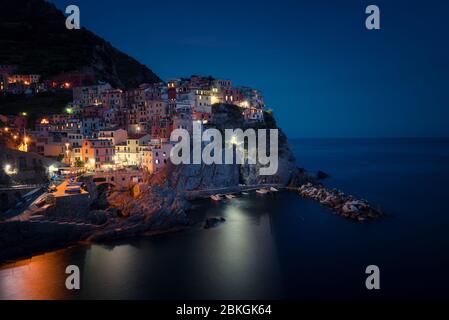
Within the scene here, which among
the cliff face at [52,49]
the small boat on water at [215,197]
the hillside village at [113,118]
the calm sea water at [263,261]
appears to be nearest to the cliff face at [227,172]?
the hillside village at [113,118]

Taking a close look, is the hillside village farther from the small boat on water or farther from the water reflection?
the water reflection

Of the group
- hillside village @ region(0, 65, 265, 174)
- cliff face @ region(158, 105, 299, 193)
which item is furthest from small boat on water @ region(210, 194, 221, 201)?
hillside village @ region(0, 65, 265, 174)

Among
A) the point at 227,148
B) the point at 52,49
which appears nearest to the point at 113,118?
the point at 227,148

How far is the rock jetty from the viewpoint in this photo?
98.6 ft

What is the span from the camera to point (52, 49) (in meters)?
70.0

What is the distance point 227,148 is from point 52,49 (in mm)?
47625

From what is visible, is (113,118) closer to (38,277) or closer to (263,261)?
(38,277)

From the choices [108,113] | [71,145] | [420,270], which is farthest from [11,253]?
[108,113]

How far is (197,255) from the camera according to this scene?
2250 centimetres

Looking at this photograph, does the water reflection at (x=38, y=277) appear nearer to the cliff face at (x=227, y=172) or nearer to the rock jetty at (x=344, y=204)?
the cliff face at (x=227, y=172)

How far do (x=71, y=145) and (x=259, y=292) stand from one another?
27.0m

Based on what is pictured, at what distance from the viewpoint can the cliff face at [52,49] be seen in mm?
63094

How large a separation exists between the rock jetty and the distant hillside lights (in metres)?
7.29
